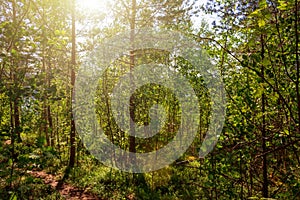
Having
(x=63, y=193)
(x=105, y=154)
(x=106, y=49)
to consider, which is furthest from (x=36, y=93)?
(x=105, y=154)

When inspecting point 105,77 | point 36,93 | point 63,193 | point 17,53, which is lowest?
point 63,193

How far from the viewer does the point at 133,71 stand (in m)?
9.24

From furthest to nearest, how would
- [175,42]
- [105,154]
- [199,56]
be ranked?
1. [105,154]
2. [175,42]
3. [199,56]

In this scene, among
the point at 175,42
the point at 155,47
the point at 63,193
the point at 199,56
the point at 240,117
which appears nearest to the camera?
the point at 240,117

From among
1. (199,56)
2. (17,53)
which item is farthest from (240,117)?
(199,56)

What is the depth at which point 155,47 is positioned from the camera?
939 centimetres

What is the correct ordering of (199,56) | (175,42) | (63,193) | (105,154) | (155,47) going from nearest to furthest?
(199,56)
(63,193)
(175,42)
(155,47)
(105,154)

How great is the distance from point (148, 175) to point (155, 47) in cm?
474

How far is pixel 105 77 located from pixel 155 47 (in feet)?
7.24

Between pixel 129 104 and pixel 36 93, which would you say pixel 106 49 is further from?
pixel 36 93

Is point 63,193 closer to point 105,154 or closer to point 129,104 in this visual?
point 105,154

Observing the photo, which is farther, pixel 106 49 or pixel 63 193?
pixel 106 49

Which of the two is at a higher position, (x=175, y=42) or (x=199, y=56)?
(x=175, y=42)

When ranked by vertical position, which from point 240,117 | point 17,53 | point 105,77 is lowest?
point 240,117
